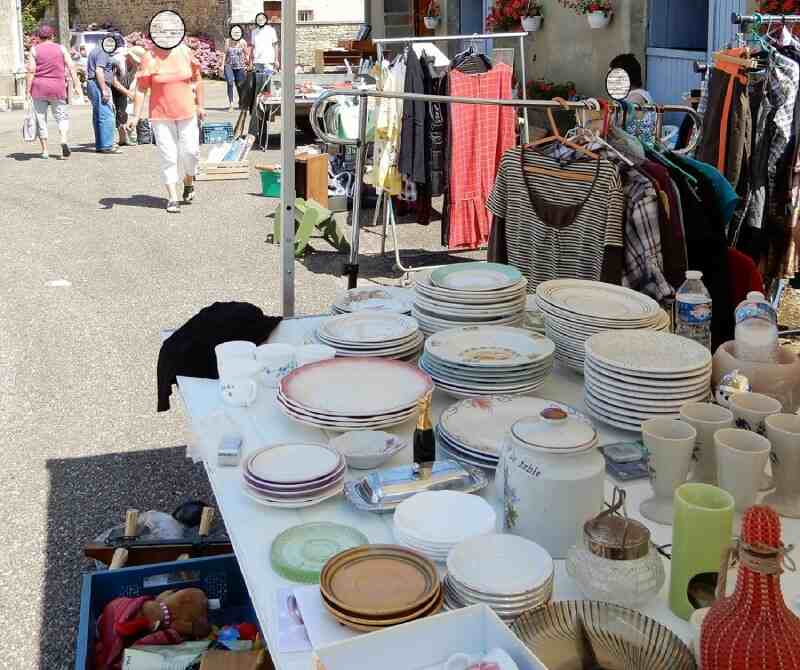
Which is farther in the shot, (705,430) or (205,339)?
(205,339)

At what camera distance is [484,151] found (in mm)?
7129

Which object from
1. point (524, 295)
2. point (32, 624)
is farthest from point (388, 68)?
point (32, 624)

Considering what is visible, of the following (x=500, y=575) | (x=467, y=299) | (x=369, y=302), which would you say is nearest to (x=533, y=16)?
(x=369, y=302)

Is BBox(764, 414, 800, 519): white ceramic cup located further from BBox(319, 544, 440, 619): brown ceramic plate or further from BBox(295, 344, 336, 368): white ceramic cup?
BBox(295, 344, 336, 368): white ceramic cup

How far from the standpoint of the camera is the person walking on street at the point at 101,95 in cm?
1417

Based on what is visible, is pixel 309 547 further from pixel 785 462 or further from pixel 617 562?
pixel 785 462

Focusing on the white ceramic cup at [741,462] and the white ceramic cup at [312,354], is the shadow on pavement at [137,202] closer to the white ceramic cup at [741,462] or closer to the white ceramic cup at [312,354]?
the white ceramic cup at [312,354]

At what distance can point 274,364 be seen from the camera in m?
2.76

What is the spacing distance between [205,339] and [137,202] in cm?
884

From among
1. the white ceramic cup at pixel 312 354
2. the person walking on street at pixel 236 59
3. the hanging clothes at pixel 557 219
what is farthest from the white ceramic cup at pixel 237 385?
the person walking on street at pixel 236 59

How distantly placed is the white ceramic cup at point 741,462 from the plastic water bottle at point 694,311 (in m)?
0.90

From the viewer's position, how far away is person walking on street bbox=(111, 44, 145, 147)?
1512 cm

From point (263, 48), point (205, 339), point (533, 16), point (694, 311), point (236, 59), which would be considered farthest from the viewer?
point (236, 59)

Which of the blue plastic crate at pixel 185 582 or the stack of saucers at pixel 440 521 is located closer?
the stack of saucers at pixel 440 521
